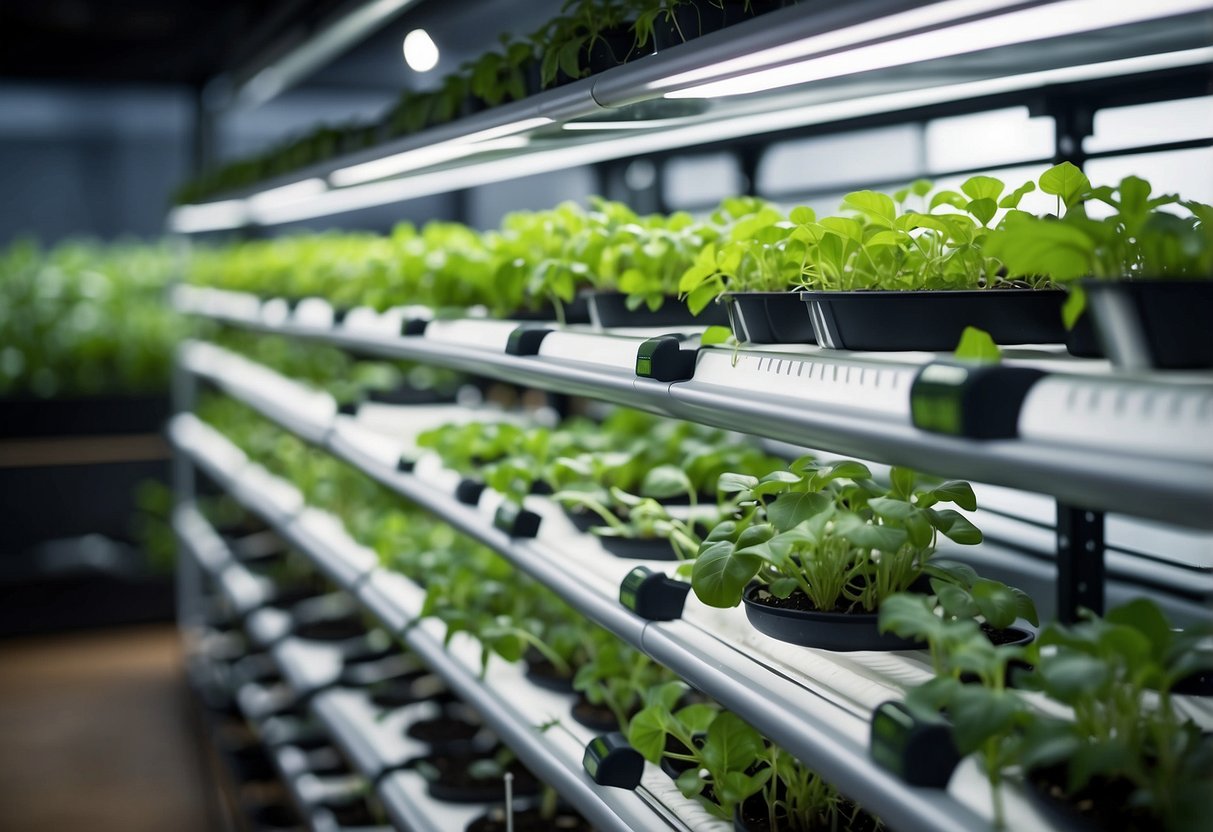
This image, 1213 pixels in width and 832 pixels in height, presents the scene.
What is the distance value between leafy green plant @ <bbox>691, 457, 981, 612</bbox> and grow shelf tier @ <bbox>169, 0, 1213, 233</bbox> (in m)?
0.50

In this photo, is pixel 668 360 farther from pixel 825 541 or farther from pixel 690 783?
pixel 690 783

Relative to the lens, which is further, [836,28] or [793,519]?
[793,519]

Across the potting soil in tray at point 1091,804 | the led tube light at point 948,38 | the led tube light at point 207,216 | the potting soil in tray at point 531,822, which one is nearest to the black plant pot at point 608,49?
the led tube light at point 948,38

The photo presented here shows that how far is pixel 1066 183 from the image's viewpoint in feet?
4.16

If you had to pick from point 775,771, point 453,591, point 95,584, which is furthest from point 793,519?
point 95,584

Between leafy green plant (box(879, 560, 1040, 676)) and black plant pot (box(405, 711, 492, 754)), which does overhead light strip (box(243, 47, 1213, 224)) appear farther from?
black plant pot (box(405, 711, 492, 754))

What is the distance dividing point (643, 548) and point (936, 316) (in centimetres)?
81

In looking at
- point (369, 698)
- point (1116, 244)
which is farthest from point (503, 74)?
point (369, 698)

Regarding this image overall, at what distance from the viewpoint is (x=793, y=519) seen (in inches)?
54.4

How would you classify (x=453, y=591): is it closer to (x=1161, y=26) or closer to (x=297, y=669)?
(x=297, y=669)

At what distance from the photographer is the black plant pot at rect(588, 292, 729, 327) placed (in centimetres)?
195

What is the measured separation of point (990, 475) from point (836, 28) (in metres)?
0.44

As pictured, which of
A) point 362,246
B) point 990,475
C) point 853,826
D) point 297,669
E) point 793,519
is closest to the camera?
point 990,475

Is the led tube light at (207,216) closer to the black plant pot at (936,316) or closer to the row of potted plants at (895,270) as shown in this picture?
the row of potted plants at (895,270)
